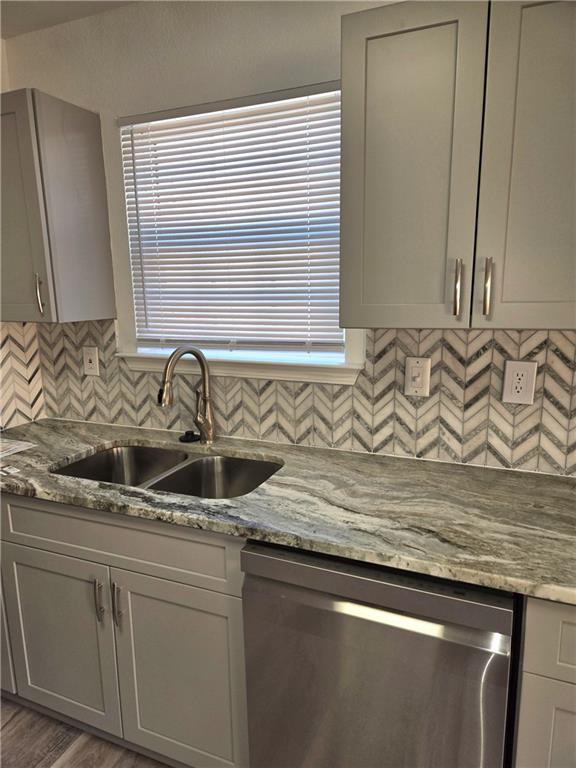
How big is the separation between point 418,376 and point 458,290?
46cm

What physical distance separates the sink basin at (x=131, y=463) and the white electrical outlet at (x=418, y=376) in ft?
2.97

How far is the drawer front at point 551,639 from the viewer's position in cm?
102

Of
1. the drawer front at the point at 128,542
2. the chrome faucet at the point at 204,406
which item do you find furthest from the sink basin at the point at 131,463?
the drawer front at the point at 128,542

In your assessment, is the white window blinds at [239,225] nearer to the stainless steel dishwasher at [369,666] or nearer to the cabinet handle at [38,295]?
the cabinet handle at [38,295]

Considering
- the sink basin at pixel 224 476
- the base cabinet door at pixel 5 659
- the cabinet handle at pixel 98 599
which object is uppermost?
the sink basin at pixel 224 476

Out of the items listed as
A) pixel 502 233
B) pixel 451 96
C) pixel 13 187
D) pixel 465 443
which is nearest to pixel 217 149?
pixel 13 187

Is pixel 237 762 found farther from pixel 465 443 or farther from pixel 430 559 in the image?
pixel 465 443

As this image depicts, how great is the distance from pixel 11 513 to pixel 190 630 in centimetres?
74

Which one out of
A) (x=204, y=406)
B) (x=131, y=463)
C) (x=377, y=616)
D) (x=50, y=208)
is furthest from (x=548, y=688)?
(x=50, y=208)

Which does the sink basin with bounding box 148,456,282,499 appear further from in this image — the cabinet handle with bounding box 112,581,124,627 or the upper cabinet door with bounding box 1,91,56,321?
the upper cabinet door with bounding box 1,91,56,321

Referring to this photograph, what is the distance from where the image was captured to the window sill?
181 cm

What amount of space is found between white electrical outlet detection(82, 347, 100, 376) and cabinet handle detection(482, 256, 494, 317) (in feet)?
5.45

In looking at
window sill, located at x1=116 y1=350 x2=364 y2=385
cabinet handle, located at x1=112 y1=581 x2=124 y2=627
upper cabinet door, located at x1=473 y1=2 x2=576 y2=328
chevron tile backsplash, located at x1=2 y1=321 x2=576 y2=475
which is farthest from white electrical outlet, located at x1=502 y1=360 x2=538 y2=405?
cabinet handle, located at x1=112 y1=581 x2=124 y2=627

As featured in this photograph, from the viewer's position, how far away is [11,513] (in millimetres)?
1681
